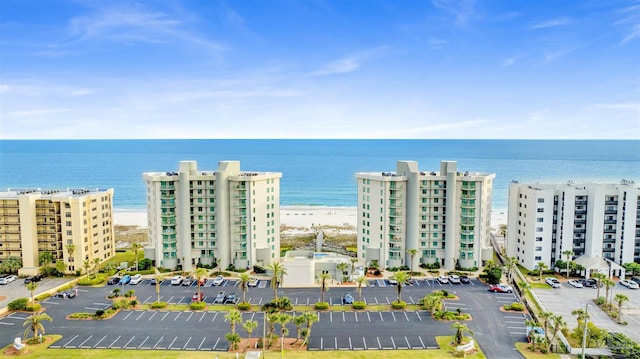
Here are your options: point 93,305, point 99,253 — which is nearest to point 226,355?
point 93,305

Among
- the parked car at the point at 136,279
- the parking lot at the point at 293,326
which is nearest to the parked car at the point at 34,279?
the parking lot at the point at 293,326

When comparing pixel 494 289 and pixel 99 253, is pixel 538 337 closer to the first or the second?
pixel 494 289

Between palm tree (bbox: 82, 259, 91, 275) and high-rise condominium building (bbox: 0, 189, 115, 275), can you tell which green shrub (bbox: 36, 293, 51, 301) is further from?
high-rise condominium building (bbox: 0, 189, 115, 275)

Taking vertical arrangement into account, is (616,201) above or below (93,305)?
above

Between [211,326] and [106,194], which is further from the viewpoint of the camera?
[106,194]

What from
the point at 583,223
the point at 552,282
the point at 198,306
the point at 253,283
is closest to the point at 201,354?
the point at 198,306

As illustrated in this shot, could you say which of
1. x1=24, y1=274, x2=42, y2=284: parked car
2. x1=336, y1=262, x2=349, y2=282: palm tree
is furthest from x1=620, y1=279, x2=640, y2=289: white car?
x1=24, y1=274, x2=42, y2=284: parked car

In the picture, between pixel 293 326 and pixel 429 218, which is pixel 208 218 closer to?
pixel 293 326
